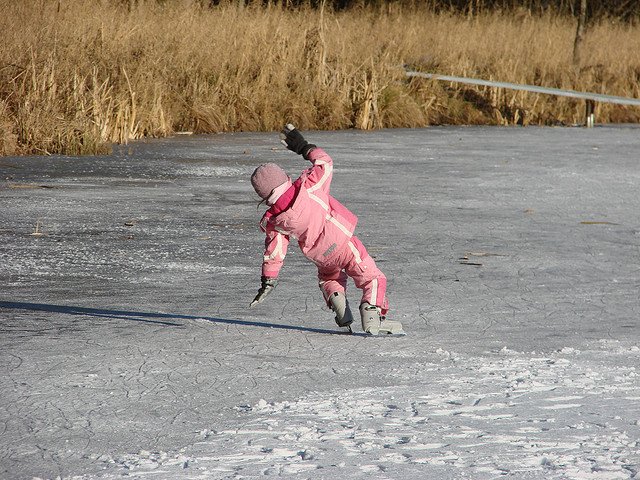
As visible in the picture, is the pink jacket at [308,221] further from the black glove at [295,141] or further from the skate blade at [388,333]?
the skate blade at [388,333]

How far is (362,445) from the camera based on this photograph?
3.62m

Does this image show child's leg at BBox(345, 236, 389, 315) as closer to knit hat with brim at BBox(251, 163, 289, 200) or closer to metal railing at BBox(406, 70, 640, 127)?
knit hat with brim at BBox(251, 163, 289, 200)

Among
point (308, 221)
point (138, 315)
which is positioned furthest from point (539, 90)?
point (308, 221)

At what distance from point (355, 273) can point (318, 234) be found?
0.25 metres

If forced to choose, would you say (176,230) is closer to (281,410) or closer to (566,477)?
(281,410)

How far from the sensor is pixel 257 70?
58.5ft

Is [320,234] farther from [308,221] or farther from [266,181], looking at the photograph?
[266,181]

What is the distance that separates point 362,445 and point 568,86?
19.8 metres

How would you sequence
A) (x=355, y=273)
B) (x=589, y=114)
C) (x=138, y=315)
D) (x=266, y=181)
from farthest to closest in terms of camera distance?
1. (x=589, y=114)
2. (x=138, y=315)
3. (x=355, y=273)
4. (x=266, y=181)

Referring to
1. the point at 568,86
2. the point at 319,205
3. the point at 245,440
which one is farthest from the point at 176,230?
the point at 568,86

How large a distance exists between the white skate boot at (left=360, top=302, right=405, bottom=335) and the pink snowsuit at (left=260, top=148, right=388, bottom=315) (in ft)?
0.10

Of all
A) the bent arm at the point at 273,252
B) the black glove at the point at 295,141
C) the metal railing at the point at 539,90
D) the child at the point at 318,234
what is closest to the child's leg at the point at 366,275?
the child at the point at 318,234

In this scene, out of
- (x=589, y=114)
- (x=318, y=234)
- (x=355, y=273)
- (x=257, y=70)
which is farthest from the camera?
(x=589, y=114)

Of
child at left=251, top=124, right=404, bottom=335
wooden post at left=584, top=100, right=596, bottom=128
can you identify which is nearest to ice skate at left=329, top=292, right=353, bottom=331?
child at left=251, top=124, right=404, bottom=335
